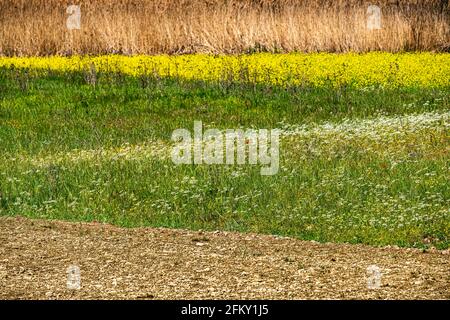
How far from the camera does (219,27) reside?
111 feet

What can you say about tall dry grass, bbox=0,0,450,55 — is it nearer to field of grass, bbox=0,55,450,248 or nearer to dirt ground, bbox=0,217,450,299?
field of grass, bbox=0,55,450,248

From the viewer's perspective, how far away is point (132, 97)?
85.1 feet

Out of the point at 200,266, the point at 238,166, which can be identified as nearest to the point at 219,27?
the point at 238,166

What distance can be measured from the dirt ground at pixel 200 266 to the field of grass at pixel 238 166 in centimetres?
89

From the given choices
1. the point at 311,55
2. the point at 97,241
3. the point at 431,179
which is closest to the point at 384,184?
the point at 431,179

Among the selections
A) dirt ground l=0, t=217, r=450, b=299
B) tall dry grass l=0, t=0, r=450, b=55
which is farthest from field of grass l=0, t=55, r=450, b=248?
tall dry grass l=0, t=0, r=450, b=55

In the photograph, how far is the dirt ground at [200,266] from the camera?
11.1 meters

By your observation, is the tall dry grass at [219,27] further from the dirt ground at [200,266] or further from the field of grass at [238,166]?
the dirt ground at [200,266]

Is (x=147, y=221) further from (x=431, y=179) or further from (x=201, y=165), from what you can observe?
(x=431, y=179)

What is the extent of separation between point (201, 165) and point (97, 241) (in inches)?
179

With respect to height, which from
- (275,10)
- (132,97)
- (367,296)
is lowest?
(367,296)

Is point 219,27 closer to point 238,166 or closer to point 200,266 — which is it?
point 238,166

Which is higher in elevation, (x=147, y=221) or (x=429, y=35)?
(x=429, y=35)

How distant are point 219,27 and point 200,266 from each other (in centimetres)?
2243
